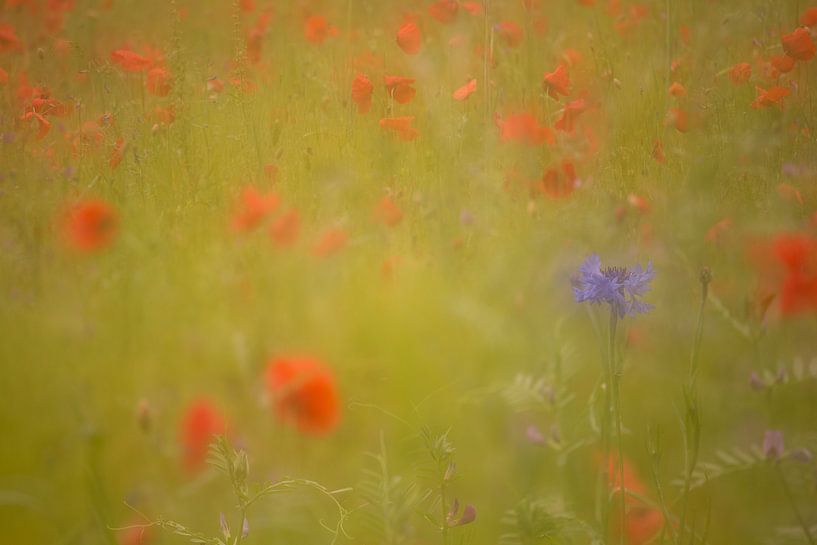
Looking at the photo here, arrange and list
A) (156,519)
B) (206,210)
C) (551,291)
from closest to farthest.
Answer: (156,519)
(206,210)
(551,291)

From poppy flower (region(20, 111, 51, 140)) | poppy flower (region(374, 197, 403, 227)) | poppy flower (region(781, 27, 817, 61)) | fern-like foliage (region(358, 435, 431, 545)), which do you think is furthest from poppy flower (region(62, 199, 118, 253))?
poppy flower (region(781, 27, 817, 61))

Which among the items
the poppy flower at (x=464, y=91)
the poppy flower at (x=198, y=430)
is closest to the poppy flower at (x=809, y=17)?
the poppy flower at (x=464, y=91)

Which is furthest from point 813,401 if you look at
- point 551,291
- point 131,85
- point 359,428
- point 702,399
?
point 131,85

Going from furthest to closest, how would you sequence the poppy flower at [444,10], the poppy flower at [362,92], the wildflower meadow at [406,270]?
1. the poppy flower at [444,10]
2. the poppy flower at [362,92]
3. the wildflower meadow at [406,270]

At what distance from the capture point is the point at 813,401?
1.30 metres

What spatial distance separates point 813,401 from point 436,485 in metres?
0.68

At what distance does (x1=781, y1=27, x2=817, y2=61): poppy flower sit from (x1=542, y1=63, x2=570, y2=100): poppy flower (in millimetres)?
418

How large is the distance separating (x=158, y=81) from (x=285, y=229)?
329 millimetres

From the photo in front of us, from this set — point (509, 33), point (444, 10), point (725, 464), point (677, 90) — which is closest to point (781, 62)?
point (677, 90)

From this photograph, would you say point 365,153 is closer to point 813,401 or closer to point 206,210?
point 206,210

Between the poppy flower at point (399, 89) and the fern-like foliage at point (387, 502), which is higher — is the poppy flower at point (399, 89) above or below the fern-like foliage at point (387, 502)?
above

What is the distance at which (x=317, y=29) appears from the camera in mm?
1380

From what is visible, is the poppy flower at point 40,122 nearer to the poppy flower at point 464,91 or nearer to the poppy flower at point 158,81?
the poppy flower at point 158,81

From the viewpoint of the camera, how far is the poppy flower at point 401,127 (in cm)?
132
